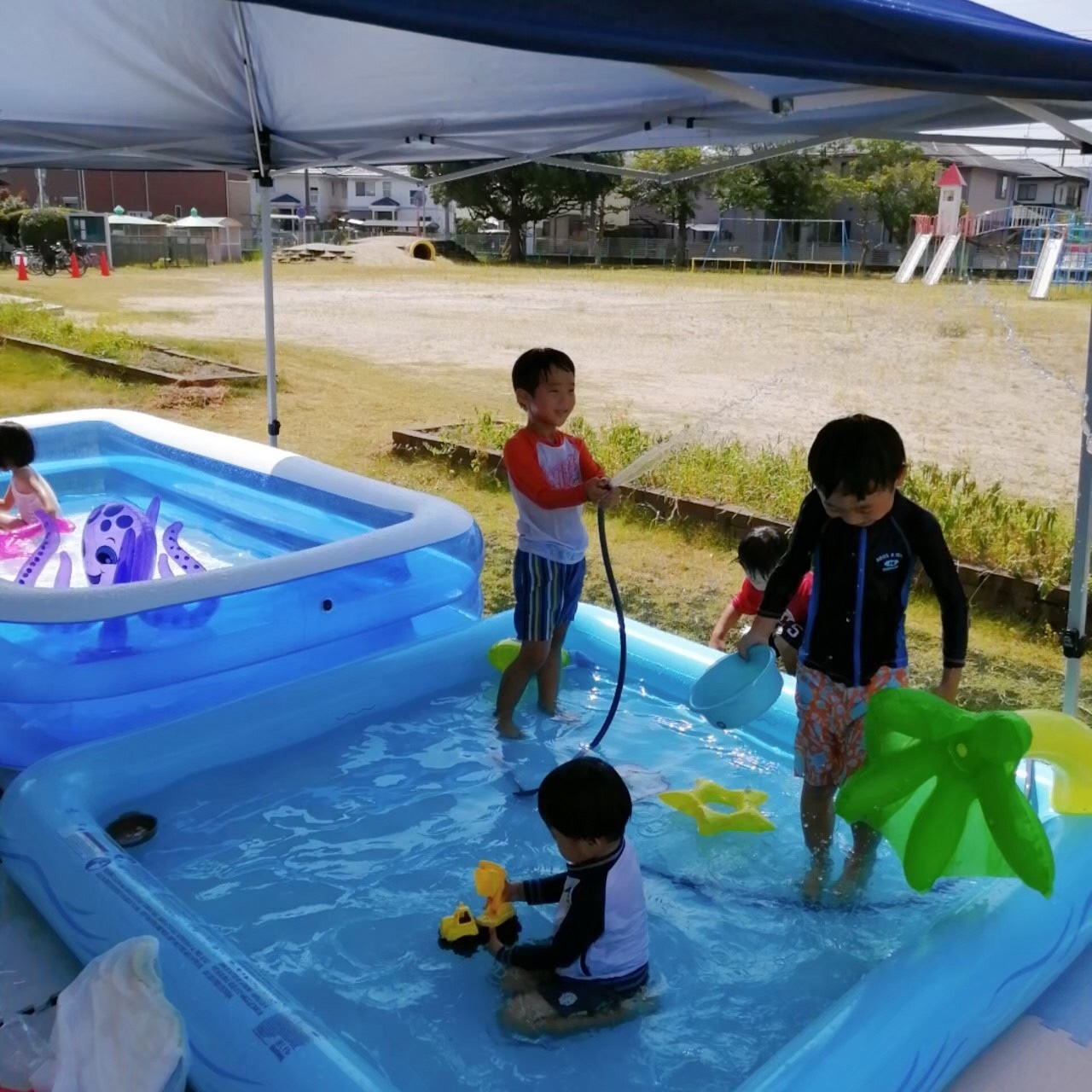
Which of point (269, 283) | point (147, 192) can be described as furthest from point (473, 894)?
point (147, 192)

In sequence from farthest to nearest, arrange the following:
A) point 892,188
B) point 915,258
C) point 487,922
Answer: point 892,188, point 915,258, point 487,922

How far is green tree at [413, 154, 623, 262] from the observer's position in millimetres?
28719

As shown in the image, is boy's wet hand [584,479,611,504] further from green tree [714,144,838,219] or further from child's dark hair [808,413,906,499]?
green tree [714,144,838,219]

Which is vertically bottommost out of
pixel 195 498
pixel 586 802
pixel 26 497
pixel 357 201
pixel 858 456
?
pixel 195 498

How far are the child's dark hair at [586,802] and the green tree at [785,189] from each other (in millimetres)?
27407

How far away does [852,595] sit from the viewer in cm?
248

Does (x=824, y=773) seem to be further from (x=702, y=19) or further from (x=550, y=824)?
(x=702, y=19)

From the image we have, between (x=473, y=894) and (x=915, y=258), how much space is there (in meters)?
20.8

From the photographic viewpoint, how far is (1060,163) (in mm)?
2791

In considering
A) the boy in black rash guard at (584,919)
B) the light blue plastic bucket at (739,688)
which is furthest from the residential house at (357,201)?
the boy in black rash guard at (584,919)

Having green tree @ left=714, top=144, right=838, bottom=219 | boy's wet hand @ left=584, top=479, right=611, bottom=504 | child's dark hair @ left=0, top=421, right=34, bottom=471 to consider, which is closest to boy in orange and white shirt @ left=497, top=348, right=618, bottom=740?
boy's wet hand @ left=584, top=479, right=611, bottom=504

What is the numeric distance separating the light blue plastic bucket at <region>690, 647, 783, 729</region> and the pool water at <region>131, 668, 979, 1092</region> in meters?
0.48

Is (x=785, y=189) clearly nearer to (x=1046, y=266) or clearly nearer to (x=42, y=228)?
(x=1046, y=266)

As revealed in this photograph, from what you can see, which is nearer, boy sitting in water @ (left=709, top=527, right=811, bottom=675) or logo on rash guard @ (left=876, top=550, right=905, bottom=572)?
logo on rash guard @ (left=876, top=550, right=905, bottom=572)
